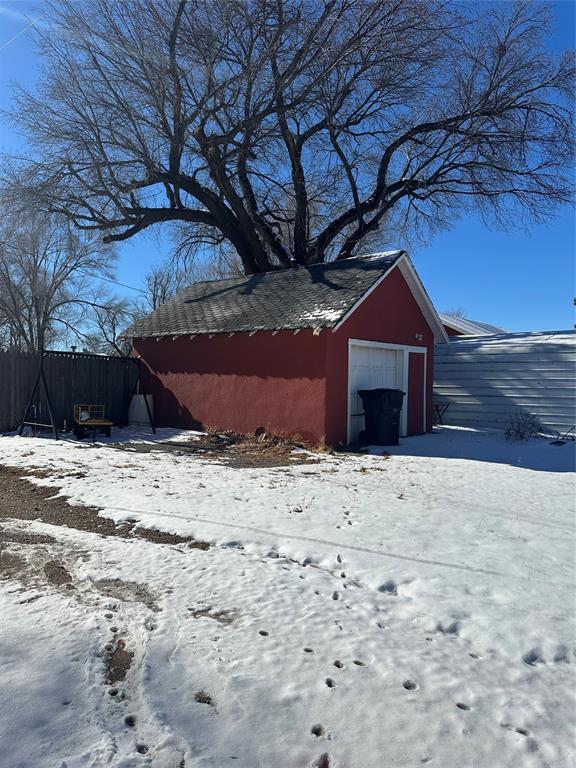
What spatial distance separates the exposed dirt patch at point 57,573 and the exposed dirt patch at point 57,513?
858 millimetres

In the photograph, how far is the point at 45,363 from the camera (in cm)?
1330

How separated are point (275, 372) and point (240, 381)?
1136mm

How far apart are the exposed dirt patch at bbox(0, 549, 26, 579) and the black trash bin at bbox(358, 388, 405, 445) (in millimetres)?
8349

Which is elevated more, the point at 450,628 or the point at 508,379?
the point at 508,379

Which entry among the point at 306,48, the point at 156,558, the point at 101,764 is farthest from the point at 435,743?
the point at 306,48

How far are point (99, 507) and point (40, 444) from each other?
18.7 ft

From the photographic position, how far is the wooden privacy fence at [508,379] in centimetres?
1386

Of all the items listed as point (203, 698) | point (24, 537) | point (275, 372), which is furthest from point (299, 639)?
point (275, 372)

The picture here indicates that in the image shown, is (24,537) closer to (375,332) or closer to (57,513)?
(57,513)

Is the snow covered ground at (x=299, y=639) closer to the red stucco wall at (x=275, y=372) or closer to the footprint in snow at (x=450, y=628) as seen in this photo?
the footprint in snow at (x=450, y=628)

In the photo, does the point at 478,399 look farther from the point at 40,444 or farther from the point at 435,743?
the point at 435,743

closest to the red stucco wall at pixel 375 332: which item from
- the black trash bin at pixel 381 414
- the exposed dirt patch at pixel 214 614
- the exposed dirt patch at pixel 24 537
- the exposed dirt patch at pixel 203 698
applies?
the black trash bin at pixel 381 414

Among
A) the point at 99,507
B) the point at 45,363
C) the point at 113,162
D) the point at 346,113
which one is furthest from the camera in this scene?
the point at 346,113

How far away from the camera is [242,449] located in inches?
454
